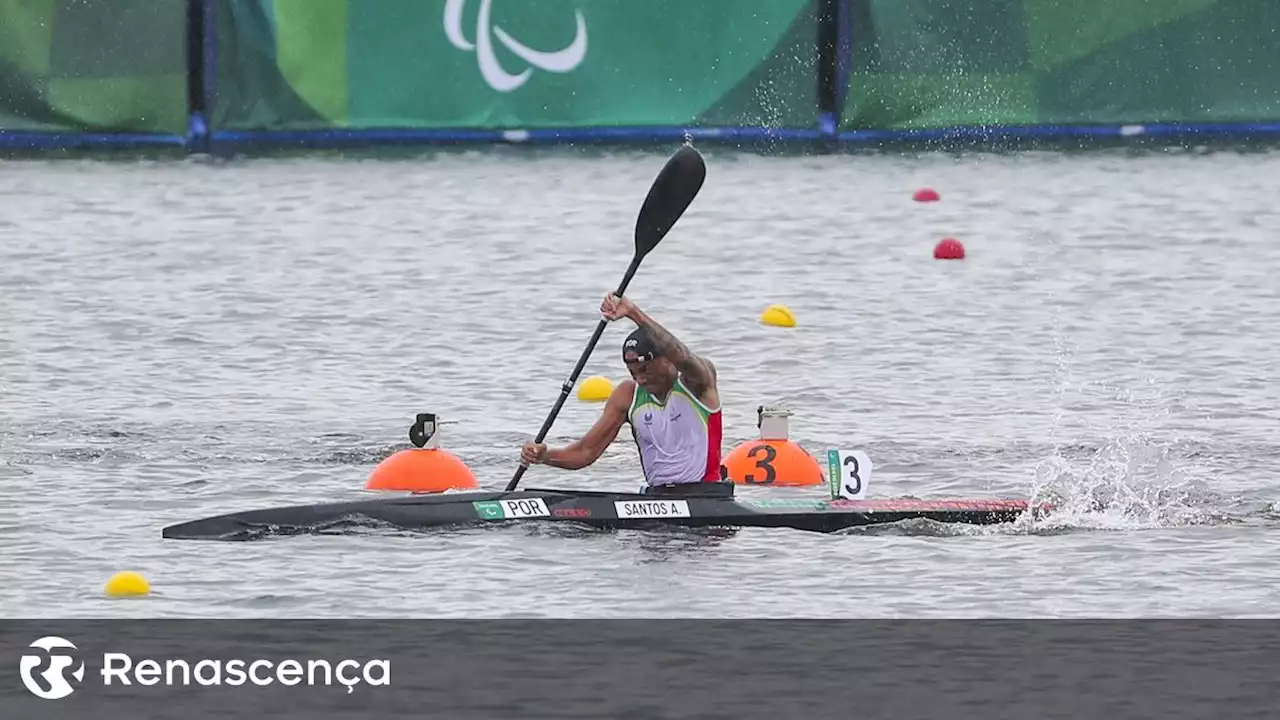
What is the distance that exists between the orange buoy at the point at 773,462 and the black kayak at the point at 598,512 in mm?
1265

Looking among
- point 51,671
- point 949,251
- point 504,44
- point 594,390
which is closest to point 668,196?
point 594,390

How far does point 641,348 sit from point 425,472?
5.85ft

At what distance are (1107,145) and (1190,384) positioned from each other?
37.7ft

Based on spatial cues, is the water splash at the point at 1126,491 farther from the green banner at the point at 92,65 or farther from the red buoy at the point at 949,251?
the green banner at the point at 92,65

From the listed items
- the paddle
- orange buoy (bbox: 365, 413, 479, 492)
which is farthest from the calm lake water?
the paddle

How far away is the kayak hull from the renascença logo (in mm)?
2615

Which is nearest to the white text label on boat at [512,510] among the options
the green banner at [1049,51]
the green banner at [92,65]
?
the green banner at [1049,51]

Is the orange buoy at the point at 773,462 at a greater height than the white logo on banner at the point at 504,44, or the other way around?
the white logo on banner at the point at 504,44

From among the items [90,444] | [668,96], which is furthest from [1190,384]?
[668,96]

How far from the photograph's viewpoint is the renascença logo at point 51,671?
1096cm

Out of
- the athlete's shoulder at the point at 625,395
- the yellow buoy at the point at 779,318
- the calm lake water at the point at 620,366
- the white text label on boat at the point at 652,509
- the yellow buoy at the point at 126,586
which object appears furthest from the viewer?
the yellow buoy at the point at 779,318

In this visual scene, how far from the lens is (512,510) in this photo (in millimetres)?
14562

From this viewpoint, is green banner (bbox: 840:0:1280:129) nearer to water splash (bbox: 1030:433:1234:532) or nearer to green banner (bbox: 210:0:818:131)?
green banner (bbox: 210:0:818:131)

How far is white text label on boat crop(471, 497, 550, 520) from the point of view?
14.6 metres
